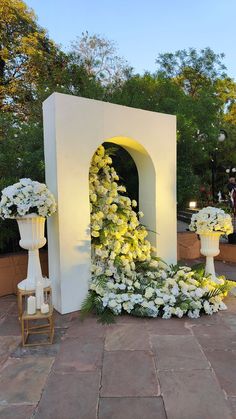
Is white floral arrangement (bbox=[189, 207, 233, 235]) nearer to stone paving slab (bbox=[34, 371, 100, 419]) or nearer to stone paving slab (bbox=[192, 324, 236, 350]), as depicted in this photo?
stone paving slab (bbox=[192, 324, 236, 350])

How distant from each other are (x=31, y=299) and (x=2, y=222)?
162 centimetres

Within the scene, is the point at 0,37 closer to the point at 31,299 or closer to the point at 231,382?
the point at 31,299

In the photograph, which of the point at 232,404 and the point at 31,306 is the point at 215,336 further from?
the point at 31,306

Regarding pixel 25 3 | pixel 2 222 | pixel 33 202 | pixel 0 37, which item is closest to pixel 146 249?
pixel 33 202

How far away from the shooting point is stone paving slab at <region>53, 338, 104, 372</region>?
210 cm

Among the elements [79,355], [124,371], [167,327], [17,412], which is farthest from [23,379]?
[167,327]

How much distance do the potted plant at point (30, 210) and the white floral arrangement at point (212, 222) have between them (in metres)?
1.78

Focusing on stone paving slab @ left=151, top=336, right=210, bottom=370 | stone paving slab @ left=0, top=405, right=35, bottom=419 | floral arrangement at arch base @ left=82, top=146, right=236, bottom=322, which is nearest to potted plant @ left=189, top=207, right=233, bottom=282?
floral arrangement at arch base @ left=82, top=146, right=236, bottom=322

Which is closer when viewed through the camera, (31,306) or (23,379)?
(23,379)

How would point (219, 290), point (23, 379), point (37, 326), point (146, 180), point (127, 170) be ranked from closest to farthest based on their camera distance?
point (23, 379) < point (37, 326) < point (219, 290) < point (146, 180) < point (127, 170)

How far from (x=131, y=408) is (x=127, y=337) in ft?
2.90

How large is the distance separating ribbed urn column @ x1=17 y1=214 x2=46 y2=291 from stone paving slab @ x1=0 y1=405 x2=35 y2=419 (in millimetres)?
1191

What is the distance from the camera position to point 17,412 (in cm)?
166

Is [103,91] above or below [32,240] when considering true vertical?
above
